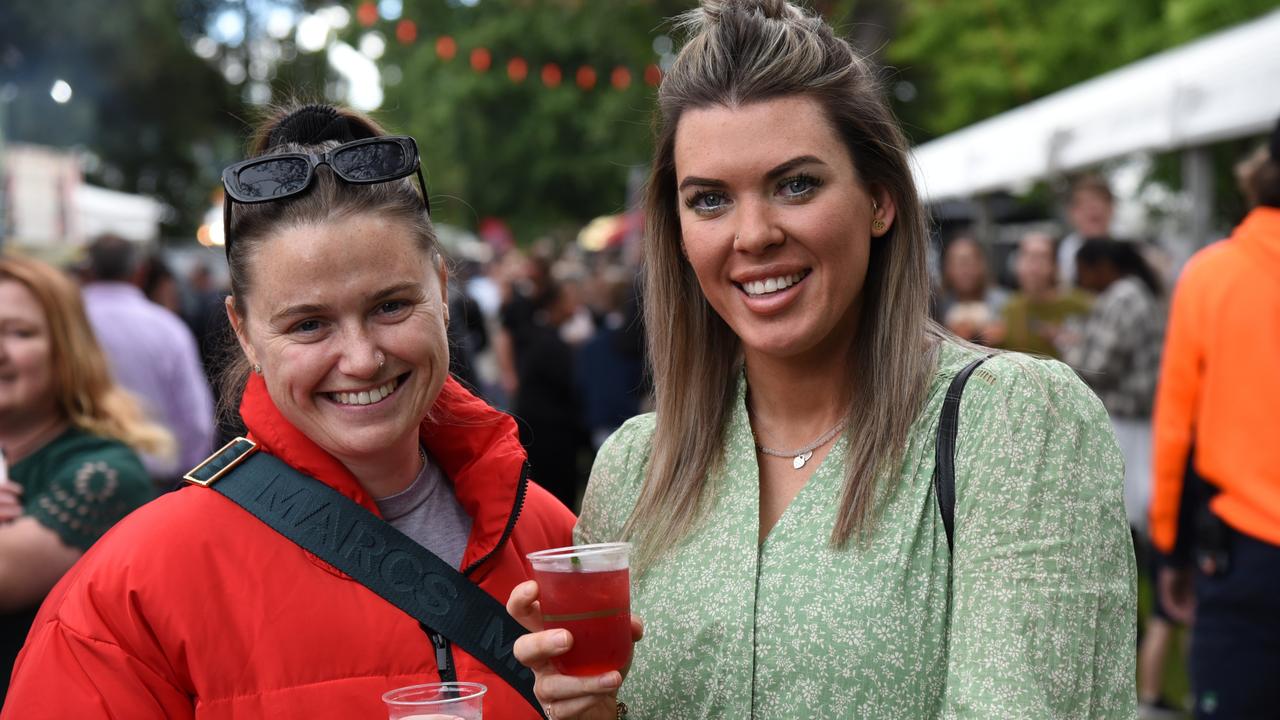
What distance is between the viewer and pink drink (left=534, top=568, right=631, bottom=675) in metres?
2.14

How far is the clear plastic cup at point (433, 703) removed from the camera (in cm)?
201

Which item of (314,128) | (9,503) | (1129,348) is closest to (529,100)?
(1129,348)

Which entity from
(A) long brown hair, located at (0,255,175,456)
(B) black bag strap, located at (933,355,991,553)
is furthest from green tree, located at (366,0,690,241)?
(B) black bag strap, located at (933,355,991,553)

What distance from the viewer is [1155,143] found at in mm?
7559

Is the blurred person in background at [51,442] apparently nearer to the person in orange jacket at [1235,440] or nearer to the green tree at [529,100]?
the person in orange jacket at [1235,440]

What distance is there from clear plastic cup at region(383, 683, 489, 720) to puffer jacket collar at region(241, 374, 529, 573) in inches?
16.9

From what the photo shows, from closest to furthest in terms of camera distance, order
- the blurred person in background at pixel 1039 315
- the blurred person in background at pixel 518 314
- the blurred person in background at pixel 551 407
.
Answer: the blurred person in background at pixel 1039 315, the blurred person in background at pixel 551 407, the blurred person in background at pixel 518 314

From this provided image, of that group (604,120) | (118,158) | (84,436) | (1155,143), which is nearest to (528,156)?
(604,120)

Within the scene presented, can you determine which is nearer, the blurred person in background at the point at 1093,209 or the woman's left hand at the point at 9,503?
the woman's left hand at the point at 9,503

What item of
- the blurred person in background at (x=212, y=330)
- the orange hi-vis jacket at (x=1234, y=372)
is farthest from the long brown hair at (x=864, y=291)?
the orange hi-vis jacket at (x=1234, y=372)

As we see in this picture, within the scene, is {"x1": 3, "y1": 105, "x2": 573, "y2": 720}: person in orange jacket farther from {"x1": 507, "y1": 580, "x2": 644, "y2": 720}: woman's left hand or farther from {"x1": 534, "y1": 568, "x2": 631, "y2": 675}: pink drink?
{"x1": 534, "y1": 568, "x2": 631, "y2": 675}: pink drink

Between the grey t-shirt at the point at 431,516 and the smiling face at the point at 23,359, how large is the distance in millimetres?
1644

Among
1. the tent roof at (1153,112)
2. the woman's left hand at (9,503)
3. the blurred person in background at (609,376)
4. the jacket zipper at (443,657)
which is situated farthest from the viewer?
the blurred person in background at (609,376)

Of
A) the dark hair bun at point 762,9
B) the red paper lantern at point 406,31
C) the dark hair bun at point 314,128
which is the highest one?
the red paper lantern at point 406,31
